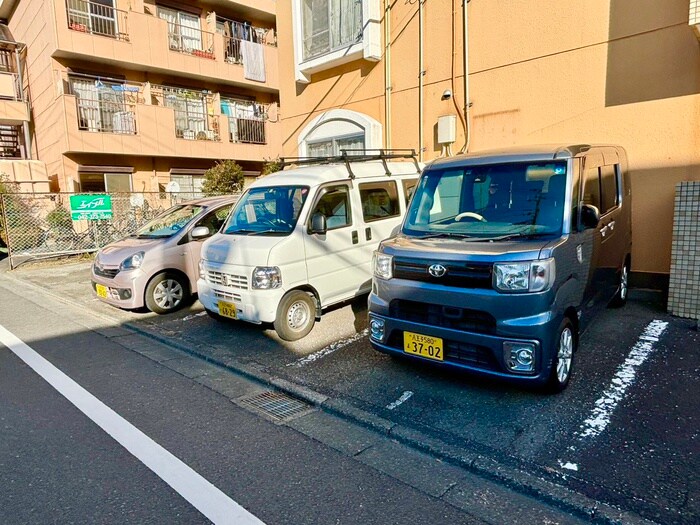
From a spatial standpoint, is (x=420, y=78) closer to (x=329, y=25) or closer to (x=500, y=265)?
(x=329, y=25)

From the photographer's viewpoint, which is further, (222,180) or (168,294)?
(222,180)

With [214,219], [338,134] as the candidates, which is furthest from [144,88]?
[214,219]

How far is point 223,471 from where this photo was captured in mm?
2809

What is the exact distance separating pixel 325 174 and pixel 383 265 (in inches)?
81.4

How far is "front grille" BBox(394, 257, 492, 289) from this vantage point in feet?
10.7

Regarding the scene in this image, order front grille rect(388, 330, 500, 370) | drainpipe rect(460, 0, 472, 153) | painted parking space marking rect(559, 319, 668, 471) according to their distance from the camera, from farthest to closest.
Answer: drainpipe rect(460, 0, 472, 153) → front grille rect(388, 330, 500, 370) → painted parking space marking rect(559, 319, 668, 471)

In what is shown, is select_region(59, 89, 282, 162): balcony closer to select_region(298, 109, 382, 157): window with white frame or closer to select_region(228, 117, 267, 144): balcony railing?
select_region(228, 117, 267, 144): balcony railing

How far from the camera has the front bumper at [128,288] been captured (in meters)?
6.16

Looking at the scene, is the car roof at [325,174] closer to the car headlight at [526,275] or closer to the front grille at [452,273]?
the front grille at [452,273]

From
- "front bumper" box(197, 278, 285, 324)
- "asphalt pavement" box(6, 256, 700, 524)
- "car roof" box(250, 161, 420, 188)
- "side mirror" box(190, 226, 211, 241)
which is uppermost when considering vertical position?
"car roof" box(250, 161, 420, 188)

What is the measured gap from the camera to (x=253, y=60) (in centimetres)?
1753

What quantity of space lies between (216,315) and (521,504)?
3.91 meters

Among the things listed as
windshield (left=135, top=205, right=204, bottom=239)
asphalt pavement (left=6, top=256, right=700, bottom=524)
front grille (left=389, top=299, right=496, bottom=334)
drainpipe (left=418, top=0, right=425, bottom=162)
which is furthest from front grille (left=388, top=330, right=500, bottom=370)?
drainpipe (left=418, top=0, right=425, bottom=162)

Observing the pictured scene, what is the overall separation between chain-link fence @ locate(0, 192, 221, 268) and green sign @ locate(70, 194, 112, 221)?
1.02 feet
